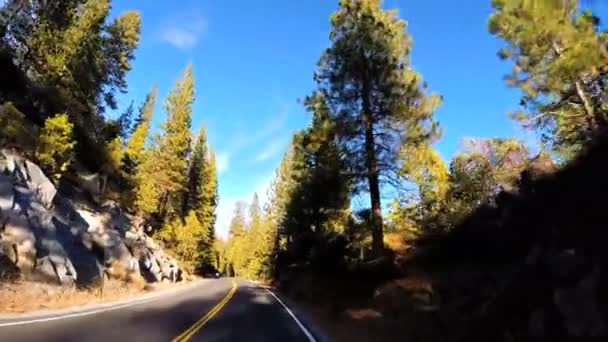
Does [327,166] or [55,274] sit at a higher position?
[327,166]

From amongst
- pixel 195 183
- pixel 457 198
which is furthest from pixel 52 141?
pixel 195 183

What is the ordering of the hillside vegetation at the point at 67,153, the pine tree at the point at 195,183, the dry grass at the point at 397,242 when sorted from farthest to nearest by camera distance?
the pine tree at the point at 195,183
the dry grass at the point at 397,242
the hillside vegetation at the point at 67,153

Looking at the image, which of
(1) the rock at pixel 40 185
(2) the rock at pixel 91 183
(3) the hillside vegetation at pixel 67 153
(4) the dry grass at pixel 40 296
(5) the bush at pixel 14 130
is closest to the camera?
(4) the dry grass at pixel 40 296

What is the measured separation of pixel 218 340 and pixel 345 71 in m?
12.9

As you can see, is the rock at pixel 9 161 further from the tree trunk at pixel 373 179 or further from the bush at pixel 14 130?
the tree trunk at pixel 373 179

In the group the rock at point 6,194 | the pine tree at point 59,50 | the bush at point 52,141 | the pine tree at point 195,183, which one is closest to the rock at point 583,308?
the rock at point 6,194

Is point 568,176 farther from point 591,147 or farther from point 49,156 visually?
point 49,156

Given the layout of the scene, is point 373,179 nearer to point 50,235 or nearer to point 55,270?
point 55,270

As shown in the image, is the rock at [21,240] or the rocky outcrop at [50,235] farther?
the rocky outcrop at [50,235]

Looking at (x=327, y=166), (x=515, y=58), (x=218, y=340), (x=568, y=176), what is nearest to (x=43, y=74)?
(x=327, y=166)

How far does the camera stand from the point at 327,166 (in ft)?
71.9

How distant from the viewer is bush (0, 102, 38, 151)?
2419 centimetres

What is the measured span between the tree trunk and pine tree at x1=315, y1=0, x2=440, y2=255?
0.04 metres

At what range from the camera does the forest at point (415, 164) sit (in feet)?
26.5
